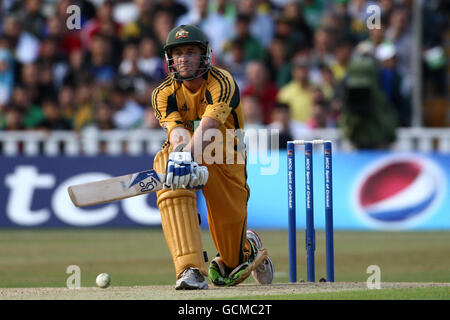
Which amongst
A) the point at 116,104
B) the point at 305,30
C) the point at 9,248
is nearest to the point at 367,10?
the point at 305,30

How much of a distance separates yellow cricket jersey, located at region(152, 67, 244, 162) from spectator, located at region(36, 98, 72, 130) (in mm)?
7547

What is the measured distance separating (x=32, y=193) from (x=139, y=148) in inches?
66.4

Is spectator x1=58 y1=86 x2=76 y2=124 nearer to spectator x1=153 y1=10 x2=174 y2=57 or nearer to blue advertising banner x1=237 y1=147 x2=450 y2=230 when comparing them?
spectator x1=153 y1=10 x2=174 y2=57

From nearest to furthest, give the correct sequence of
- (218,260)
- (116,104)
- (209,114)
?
(209,114)
(218,260)
(116,104)

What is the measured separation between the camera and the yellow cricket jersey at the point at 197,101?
7.02 m

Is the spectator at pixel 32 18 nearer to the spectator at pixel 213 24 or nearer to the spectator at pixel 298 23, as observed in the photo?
the spectator at pixel 213 24

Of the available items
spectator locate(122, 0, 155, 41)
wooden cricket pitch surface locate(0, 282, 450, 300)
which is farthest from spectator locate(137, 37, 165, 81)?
wooden cricket pitch surface locate(0, 282, 450, 300)

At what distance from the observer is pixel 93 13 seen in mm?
15836

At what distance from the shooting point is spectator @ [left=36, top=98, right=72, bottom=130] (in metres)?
14.5

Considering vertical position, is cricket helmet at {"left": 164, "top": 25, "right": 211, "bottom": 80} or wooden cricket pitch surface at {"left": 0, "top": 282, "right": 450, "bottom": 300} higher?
cricket helmet at {"left": 164, "top": 25, "right": 211, "bottom": 80}

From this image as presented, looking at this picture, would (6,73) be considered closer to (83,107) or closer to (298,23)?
(83,107)

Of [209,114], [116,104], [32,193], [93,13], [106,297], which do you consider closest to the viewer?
[106,297]

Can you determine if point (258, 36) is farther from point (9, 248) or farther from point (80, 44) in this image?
point (9, 248)

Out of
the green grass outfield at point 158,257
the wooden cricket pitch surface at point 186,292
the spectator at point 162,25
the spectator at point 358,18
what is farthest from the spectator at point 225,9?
the wooden cricket pitch surface at point 186,292
